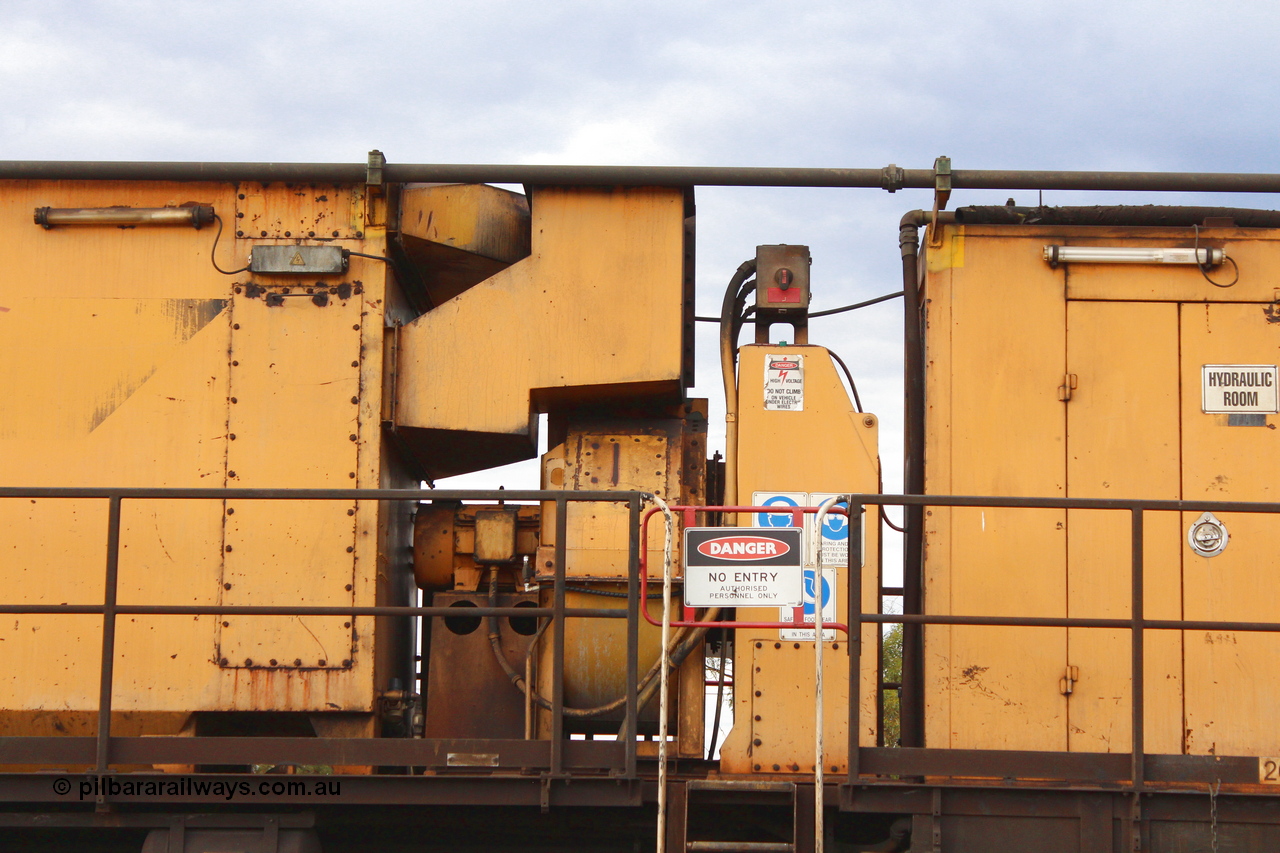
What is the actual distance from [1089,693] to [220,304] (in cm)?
442

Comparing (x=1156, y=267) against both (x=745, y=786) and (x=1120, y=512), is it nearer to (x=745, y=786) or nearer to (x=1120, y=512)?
(x=1120, y=512)

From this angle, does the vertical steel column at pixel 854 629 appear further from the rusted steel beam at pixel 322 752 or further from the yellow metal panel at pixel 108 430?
the yellow metal panel at pixel 108 430

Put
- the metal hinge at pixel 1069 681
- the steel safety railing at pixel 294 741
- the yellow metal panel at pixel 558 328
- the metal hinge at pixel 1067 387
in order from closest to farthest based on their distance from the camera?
the steel safety railing at pixel 294 741 → the metal hinge at pixel 1069 681 → the metal hinge at pixel 1067 387 → the yellow metal panel at pixel 558 328

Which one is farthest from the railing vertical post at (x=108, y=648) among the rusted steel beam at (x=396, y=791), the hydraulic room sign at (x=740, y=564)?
the hydraulic room sign at (x=740, y=564)

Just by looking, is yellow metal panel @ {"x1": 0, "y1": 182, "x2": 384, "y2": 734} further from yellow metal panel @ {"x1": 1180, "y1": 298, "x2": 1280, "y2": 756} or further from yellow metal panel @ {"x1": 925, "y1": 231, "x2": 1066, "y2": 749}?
yellow metal panel @ {"x1": 1180, "y1": 298, "x2": 1280, "y2": 756}

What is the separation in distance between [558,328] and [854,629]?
206cm

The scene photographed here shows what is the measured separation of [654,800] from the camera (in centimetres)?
529

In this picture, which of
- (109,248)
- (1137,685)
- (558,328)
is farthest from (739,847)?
(109,248)

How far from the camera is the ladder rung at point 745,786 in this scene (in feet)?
16.7

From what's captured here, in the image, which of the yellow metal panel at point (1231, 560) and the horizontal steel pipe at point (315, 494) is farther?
the yellow metal panel at point (1231, 560)

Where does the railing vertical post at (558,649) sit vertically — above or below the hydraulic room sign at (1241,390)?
below

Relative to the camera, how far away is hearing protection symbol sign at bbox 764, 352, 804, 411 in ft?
19.3

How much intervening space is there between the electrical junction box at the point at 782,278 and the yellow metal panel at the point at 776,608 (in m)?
0.23

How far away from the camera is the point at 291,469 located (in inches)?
230
